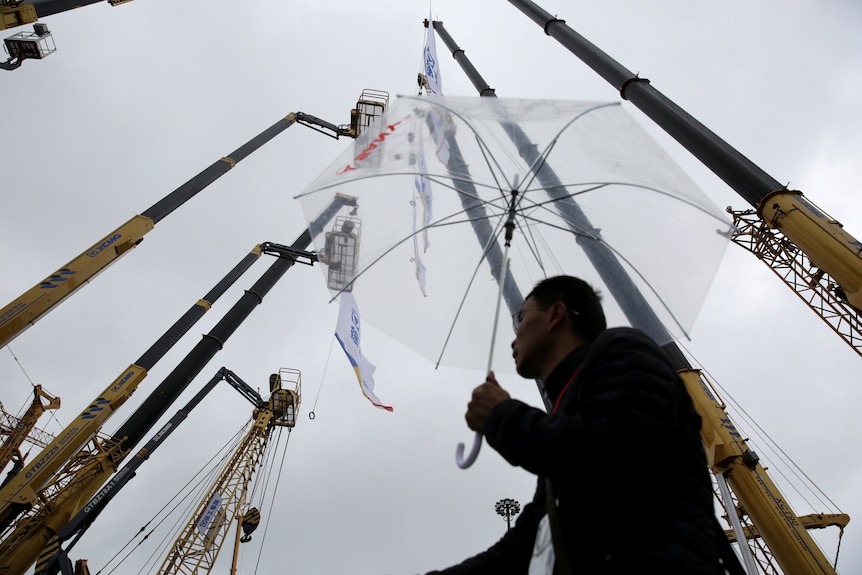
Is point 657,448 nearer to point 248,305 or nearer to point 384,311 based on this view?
point 384,311

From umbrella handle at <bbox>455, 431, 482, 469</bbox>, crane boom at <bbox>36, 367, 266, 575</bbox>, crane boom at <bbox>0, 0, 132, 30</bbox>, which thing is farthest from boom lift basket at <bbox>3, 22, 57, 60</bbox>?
umbrella handle at <bbox>455, 431, 482, 469</bbox>

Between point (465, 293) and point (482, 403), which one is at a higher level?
point (465, 293)

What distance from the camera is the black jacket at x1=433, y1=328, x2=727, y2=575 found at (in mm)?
1191

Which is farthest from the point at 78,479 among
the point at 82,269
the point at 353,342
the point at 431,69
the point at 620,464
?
the point at 620,464

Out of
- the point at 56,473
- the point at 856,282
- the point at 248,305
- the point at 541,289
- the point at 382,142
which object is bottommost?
the point at 541,289

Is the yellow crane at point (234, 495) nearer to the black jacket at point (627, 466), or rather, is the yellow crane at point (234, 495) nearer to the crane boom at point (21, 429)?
the crane boom at point (21, 429)

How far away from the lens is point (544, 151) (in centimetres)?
314

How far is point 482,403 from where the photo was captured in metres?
1.58

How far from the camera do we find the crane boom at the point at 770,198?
612cm

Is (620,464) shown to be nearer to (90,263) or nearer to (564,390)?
(564,390)

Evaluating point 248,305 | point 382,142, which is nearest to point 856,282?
point 382,142

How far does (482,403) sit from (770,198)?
24.3 feet

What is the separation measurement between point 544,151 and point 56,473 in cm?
1421

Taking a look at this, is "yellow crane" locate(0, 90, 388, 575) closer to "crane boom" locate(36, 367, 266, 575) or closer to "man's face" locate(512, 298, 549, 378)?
"crane boom" locate(36, 367, 266, 575)
